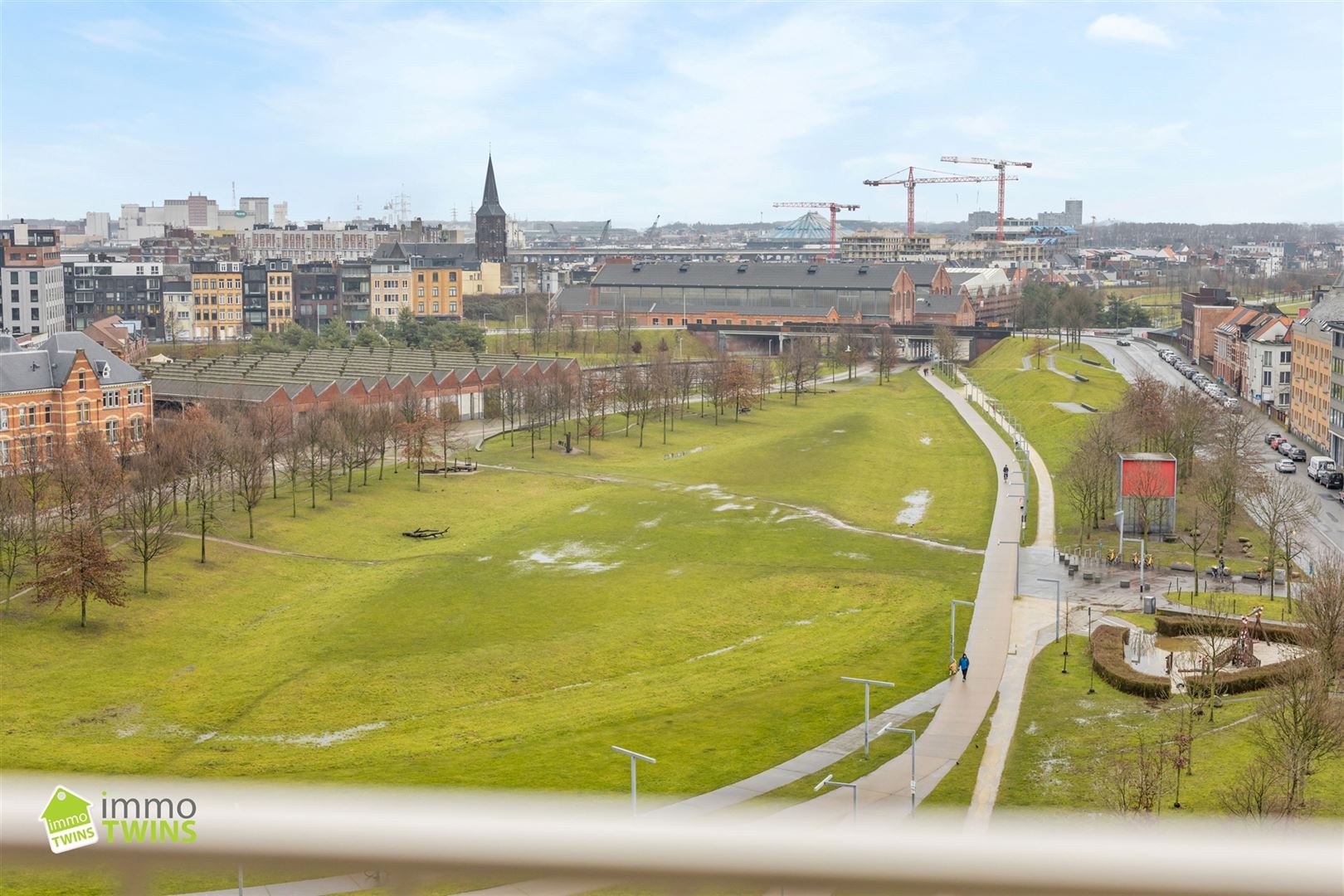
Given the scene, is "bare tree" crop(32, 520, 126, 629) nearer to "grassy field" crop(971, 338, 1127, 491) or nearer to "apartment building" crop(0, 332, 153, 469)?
"apartment building" crop(0, 332, 153, 469)

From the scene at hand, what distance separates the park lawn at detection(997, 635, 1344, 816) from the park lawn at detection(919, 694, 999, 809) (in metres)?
0.46

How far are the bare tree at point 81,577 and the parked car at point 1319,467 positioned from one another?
Answer: 3621 cm

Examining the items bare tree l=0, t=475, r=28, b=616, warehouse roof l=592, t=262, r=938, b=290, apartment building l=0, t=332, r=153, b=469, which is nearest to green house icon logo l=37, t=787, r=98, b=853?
bare tree l=0, t=475, r=28, b=616

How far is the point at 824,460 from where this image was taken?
178ft

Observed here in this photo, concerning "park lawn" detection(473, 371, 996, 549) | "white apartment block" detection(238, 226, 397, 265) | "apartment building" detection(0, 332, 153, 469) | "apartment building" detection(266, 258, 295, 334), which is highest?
"white apartment block" detection(238, 226, 397, 265)

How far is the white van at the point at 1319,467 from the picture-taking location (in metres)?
45.8

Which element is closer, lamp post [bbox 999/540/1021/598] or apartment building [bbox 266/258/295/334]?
lamp post [bbox 999/540/1021/598]

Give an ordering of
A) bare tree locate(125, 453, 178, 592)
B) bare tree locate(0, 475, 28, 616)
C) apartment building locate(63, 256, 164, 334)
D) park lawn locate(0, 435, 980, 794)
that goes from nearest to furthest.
Result: park lawn locate(0, 435, 980, 794), bare tree locate(0, 475, 28, 616), bare tree locate(125, 453, 178, 592), apartment building locate(63, 256, 164, 334)

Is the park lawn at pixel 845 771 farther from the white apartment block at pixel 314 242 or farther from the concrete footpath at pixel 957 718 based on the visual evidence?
the white apartment block at pixel 314 242

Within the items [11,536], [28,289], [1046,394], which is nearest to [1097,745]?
[11,536]

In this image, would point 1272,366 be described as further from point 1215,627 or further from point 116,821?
point 116,821

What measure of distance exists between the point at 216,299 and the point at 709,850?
97005 mm

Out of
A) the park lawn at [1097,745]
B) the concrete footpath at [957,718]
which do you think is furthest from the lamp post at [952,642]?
the park lawn at [1097,745]

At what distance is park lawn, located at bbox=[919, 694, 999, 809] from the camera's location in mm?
19375
